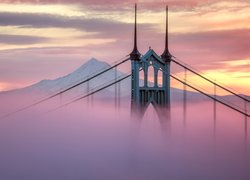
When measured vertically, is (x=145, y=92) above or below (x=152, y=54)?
below

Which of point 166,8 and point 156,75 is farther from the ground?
point 166,8

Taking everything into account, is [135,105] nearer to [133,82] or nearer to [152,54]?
[133,82]

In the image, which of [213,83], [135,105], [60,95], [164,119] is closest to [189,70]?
[213,83]

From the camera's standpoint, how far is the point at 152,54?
4766 centimetres

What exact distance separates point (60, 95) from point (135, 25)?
1166cm

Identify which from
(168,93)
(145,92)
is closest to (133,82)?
(145,92)

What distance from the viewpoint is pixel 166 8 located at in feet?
169

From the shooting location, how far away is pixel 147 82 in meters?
47.5

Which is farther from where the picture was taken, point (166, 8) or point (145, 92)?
point (166, 8)

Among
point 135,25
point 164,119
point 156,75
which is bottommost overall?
point 164,119

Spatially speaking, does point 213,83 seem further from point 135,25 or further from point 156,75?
point 135,25

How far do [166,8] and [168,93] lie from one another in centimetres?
950

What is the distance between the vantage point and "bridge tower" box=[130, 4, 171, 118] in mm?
46250

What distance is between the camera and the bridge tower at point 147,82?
46.2 metres
